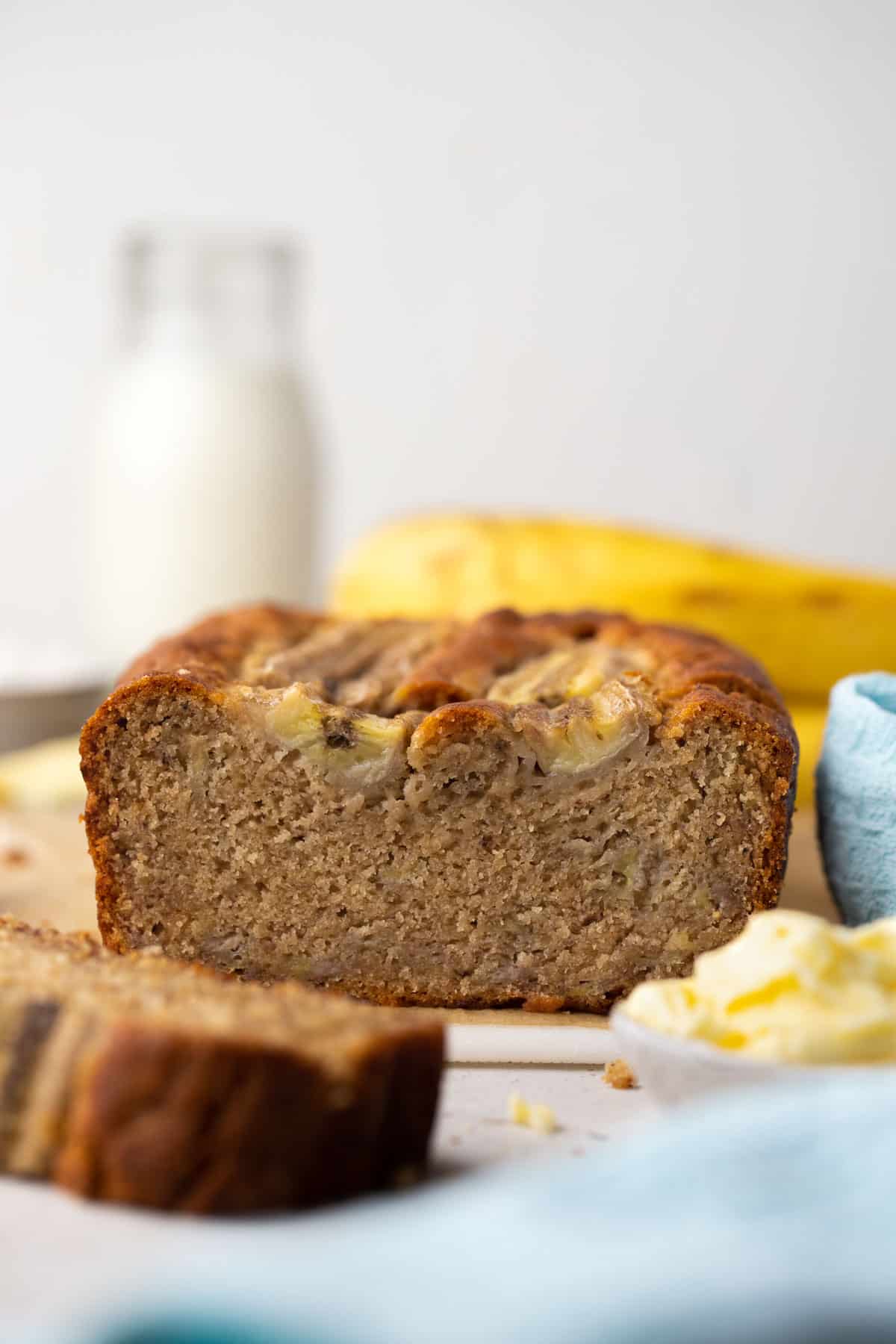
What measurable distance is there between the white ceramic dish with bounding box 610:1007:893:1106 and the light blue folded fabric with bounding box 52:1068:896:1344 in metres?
0.32

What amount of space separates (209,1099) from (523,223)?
19.6 ft

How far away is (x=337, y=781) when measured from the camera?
3098mm

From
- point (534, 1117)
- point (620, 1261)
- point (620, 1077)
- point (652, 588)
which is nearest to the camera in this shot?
point (620, 1261)

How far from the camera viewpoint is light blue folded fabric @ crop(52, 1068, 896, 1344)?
1.59 metres

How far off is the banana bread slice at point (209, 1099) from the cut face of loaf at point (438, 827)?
2.97ft

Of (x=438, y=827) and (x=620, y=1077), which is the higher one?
(x=438, y=827)

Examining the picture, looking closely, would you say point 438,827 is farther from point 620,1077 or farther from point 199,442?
point 199,442

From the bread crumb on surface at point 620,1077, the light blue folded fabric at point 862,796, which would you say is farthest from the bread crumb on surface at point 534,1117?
the light blue folded fabric at point 862,796

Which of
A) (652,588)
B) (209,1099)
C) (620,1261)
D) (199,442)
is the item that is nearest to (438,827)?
(209,1099)

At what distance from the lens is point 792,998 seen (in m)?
2.28

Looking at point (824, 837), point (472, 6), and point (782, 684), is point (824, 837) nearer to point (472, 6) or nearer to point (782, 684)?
point (782, 684)

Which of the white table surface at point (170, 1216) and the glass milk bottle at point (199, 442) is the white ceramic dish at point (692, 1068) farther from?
the glass milk bottle at point (199, 442)

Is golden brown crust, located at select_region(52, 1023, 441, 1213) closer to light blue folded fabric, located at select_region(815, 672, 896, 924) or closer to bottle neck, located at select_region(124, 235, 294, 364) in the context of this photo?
light blue folded fabric, located at select_region(815, 672, 896, 924)

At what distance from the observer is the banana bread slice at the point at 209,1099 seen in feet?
6.54
